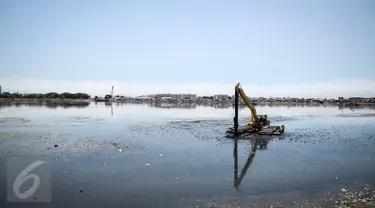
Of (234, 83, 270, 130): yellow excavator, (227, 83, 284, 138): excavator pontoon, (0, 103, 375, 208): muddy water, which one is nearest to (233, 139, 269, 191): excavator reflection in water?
(0, 103, 375, 208): muddy water

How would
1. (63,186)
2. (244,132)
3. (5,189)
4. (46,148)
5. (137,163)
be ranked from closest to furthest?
(5,189), (63,186), (137,163), (46,148), (244,132)

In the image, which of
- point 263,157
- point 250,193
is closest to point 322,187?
point 250,193

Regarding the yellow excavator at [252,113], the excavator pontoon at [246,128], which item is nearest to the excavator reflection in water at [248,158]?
the excavator pontoon at [246,128]

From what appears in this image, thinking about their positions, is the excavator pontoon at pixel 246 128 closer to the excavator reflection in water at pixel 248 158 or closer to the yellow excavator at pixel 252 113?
the yellow excavator at pixel 252 113

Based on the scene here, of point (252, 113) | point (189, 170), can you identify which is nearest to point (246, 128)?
point (252, 113)

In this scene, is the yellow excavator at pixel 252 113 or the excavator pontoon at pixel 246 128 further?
the yellow excavator at pixel 252 113

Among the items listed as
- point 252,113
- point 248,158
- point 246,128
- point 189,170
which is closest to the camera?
point 189,170

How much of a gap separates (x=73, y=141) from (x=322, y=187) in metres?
23.3

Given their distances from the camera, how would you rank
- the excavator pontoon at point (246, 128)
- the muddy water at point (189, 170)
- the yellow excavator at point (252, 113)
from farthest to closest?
the yellow excavator at point (252, 113) < the excavator pontoon at point (246, 128) < the muddy water at point (189, 170)

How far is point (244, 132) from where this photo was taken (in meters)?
35.2

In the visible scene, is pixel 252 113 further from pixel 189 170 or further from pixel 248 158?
pixel 189 170

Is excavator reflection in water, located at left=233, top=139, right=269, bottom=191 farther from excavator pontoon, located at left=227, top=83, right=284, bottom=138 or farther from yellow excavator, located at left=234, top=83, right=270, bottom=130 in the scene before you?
yellow excavator, located at left=234, top=83, right=270, bottom=130

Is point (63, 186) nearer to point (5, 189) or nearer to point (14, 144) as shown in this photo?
point (5, 189)

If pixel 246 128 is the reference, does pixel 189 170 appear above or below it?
below
